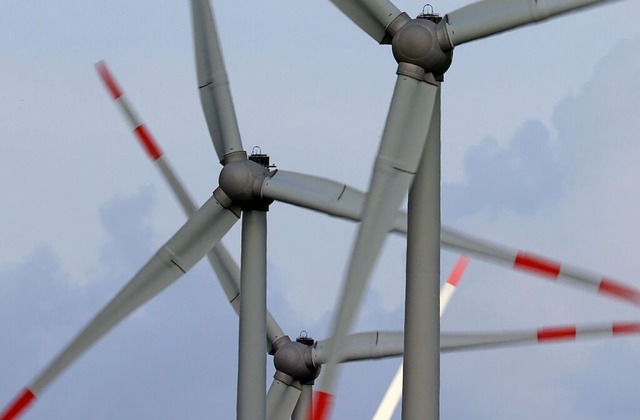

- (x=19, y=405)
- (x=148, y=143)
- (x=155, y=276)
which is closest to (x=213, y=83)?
(x=148, y=143)

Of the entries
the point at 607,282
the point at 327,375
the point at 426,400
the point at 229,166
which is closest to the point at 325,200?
the point at 229,166

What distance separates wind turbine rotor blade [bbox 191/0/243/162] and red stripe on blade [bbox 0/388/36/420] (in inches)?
314

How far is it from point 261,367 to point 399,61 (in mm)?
14724

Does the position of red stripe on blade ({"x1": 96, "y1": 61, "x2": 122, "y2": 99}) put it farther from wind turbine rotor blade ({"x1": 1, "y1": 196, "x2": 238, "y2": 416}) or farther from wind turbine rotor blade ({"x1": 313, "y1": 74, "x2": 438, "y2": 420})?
wind turbine rotor blade ({"x1": 313, "y1": 74, "x2": 438, "y2": 420})

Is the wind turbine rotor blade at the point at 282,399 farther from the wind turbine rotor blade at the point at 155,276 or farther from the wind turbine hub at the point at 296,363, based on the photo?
the wind turbine rotor blade at the point at 155,276

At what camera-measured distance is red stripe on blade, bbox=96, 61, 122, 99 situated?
2438 inches

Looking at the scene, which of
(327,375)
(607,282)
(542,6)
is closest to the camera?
(327,375)

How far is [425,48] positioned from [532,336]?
15007 millimetres

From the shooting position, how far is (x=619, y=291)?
5294 cm

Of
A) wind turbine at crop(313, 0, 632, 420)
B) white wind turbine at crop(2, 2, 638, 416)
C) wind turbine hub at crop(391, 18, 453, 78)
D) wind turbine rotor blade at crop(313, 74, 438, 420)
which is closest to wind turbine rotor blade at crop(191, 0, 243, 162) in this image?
white wind turbine at crop(2, 2, 638, 416)

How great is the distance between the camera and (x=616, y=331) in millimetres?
56031

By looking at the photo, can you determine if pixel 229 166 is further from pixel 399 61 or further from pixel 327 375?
pixel 327 375

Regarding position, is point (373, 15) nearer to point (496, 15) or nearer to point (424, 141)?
point (496, 15)

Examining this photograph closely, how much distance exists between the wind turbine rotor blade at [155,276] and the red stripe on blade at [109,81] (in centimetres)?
465
